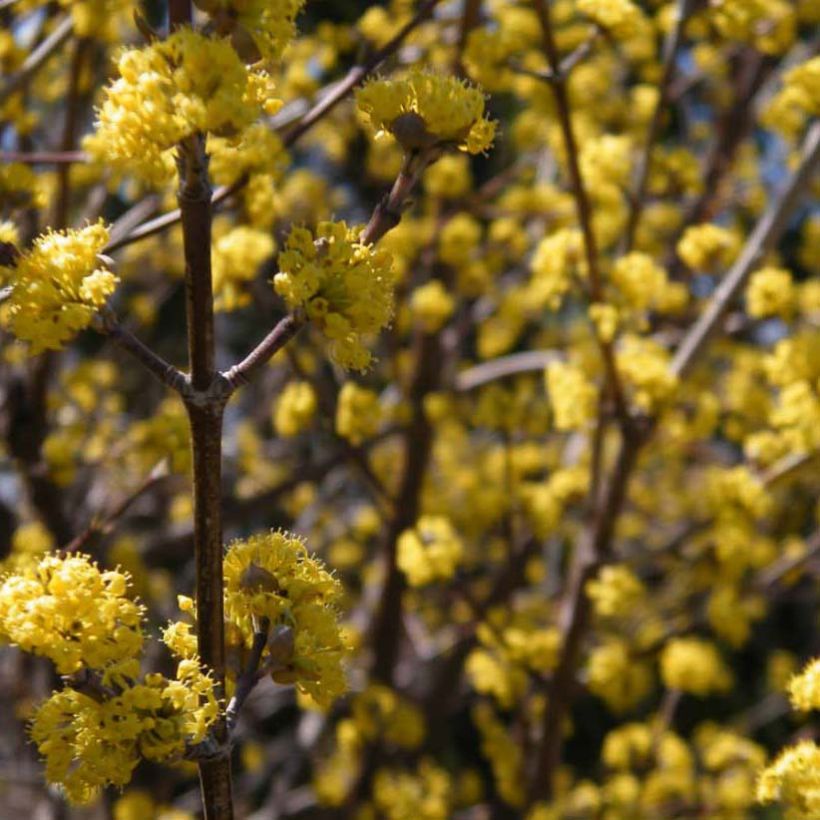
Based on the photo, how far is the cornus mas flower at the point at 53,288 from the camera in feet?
5.74

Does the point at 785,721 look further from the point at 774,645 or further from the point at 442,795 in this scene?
the point at 442,795

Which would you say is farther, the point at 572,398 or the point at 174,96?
the point at 572,398

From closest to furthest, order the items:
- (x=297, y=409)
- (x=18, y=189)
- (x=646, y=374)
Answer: (x=18, y=189) → (x=646, y=374) → (x=297, y=409)

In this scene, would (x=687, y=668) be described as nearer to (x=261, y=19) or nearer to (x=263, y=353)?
(x=263, y=353)

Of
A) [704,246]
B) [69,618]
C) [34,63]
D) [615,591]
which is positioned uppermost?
[34,63]

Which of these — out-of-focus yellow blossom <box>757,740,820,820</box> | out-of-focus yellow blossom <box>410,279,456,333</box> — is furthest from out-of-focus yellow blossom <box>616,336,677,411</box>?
out-of-focus yellow blossom <box>757,740,820,820</box>

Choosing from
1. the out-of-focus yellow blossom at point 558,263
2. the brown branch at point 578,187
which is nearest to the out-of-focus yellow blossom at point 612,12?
the brown branch at point 578,187

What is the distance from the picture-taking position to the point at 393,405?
5.38 meters

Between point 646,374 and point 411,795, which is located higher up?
point 646,374

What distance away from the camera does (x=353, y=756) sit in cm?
521

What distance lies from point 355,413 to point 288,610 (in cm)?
207

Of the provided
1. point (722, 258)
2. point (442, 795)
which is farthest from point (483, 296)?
point (442, 795)

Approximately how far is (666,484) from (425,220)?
10.1 feet

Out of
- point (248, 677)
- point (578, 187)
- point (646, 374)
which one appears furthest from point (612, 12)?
point (248, 677)
